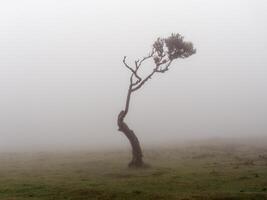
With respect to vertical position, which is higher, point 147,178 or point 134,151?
point 134,151

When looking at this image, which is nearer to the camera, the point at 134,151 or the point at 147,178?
the point at 147,178

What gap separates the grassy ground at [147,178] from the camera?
2945 centimetres

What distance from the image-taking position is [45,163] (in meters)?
53.5

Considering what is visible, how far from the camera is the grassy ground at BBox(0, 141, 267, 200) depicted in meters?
29.5

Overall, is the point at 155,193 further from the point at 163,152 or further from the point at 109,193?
the point at 163,152

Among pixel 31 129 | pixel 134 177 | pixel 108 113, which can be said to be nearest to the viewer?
pixel 134 177

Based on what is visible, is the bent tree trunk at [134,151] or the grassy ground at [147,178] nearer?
the grassy ground at [147,178]

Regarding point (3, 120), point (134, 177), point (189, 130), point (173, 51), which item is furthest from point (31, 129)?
point (134, 177)

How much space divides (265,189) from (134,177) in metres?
11.3

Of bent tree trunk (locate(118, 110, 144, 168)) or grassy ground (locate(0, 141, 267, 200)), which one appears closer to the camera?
grassy ground (locate(0, 141, 267, 200))

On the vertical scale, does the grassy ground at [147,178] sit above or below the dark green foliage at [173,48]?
below

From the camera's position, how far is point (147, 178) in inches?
1458

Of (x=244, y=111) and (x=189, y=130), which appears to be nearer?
(x=189, y=130)

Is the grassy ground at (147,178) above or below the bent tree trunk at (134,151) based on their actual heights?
below
